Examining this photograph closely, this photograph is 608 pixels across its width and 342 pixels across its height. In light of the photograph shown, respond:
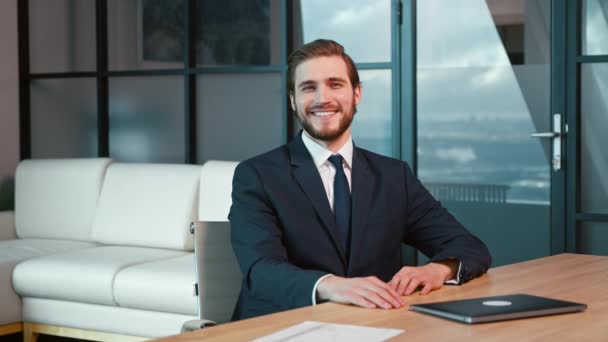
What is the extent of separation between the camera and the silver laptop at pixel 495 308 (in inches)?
67.1

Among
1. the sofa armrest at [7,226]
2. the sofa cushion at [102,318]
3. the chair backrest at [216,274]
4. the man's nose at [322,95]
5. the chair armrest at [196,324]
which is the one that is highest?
the man's nose at [322,95]

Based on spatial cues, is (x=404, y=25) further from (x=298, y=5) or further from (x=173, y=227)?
(x=173, y=227)

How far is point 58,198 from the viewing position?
18.2ft

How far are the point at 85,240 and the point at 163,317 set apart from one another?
1.27 meters

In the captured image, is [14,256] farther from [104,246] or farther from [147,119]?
[147,119]

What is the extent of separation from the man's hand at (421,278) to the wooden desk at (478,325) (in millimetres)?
20

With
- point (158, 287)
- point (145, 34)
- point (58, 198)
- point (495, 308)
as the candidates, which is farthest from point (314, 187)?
point (145, 34)

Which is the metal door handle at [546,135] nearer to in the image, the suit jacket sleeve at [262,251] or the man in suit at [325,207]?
the man in suit at [325,207]

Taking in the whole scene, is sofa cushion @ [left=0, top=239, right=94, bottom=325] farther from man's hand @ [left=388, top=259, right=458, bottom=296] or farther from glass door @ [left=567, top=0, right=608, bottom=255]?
man's hand @ [left=388, top=259, right=458, bottom=296]

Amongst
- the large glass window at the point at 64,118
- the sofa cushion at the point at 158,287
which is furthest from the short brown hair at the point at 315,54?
the large glass window at the point at 64,118

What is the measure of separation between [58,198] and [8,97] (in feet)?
3.56

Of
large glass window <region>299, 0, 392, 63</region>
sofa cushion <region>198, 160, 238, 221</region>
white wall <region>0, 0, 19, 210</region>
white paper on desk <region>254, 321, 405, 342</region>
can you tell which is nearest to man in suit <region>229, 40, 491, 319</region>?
white paper on desk <region>254, 321, 405, 342</region>

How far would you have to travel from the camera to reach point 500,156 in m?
4.79

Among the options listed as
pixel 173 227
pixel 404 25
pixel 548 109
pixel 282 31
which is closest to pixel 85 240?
pixel 173 227
